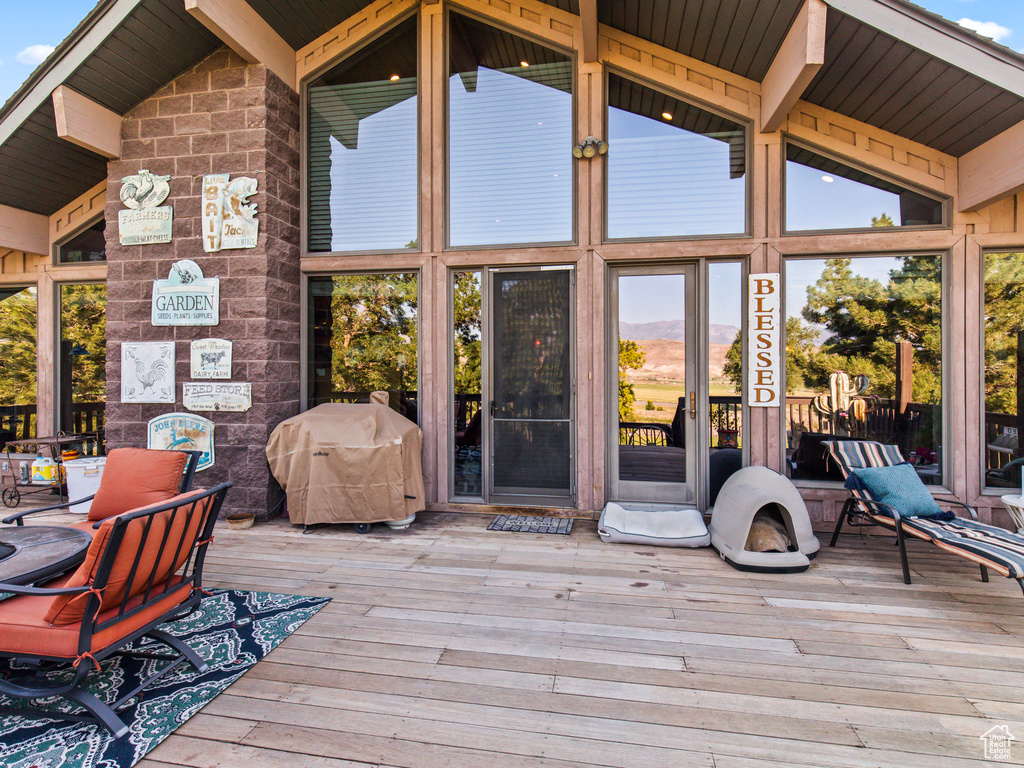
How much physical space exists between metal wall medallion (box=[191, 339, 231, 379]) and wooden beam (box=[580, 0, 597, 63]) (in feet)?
13.4

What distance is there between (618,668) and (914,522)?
245 cm

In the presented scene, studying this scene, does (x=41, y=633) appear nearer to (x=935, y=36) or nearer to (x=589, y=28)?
(x=589, y=28)

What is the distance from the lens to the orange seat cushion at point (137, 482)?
3.21 metres

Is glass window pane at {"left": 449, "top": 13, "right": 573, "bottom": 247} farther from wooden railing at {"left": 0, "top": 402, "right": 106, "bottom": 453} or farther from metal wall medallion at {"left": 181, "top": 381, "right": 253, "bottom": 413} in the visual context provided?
wooden railing at {"left": 0, "top": 402, "right": 106, "bottom": 453}

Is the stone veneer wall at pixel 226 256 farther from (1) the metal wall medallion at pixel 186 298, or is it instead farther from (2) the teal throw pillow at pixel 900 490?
(2) the teal throw pillow at pixel 900 490

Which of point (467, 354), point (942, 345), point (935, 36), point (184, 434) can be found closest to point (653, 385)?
point (467, 354)

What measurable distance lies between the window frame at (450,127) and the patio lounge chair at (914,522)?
9.57ft

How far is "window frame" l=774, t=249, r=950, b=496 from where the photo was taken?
427 centimetres

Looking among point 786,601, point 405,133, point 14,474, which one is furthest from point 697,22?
point 14,474

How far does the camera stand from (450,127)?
5.02 metres

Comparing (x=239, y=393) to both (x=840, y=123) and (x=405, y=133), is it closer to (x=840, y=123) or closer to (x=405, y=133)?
(x=405, y=133)

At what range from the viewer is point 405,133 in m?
5.09

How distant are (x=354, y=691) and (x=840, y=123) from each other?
17.6 ft

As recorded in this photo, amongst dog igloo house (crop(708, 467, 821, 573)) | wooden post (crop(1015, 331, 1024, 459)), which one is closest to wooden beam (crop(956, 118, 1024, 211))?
wooden post (crop(1015, 331, 1024, 459))
